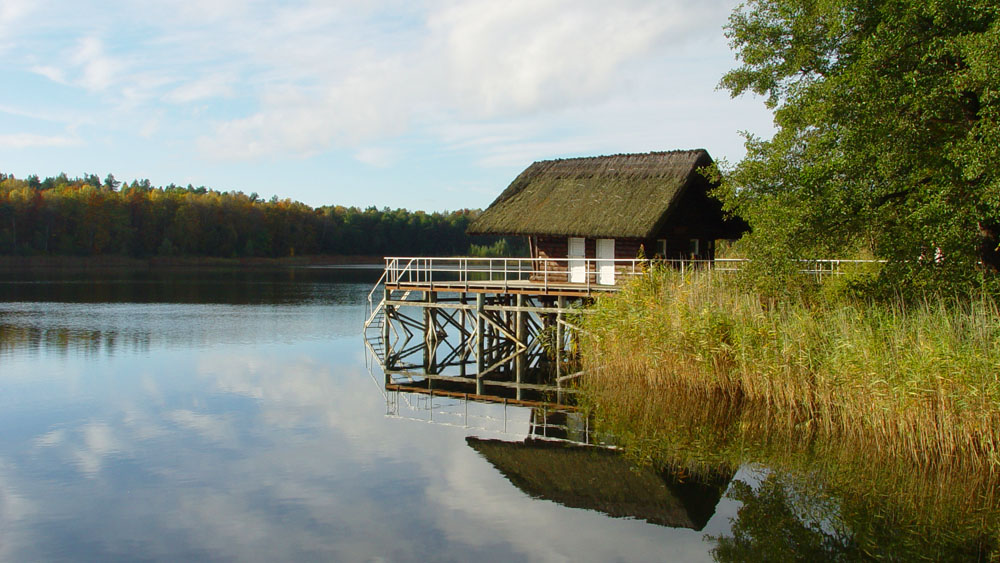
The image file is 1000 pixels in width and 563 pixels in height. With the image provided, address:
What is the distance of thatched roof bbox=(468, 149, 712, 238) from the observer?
24328mm

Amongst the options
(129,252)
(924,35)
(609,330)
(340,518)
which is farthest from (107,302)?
(129,252)

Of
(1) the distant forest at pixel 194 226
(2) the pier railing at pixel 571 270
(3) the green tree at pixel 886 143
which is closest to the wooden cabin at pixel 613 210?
(2) the pier railing at pixel 571 270

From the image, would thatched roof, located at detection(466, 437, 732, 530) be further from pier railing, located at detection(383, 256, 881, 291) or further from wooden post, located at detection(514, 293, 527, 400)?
pier railing, located at detection(383, 256, 881, 291)

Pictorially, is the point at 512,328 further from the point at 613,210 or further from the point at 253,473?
the point at 253,473

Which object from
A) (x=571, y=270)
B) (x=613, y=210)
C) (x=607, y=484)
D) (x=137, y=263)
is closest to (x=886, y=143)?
(x=607, y=484)

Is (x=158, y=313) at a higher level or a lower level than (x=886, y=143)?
lower

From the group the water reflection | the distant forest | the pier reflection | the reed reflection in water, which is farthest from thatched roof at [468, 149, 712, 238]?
the distant forest

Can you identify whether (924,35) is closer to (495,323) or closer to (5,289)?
(495,323)

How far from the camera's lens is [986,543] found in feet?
31.7

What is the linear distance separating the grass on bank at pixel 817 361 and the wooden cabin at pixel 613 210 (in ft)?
13.1

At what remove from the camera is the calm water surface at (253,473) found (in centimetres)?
1042

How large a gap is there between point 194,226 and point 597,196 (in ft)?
267

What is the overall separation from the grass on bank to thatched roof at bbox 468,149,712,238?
4.09 m

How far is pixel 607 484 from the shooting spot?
1256 cm
